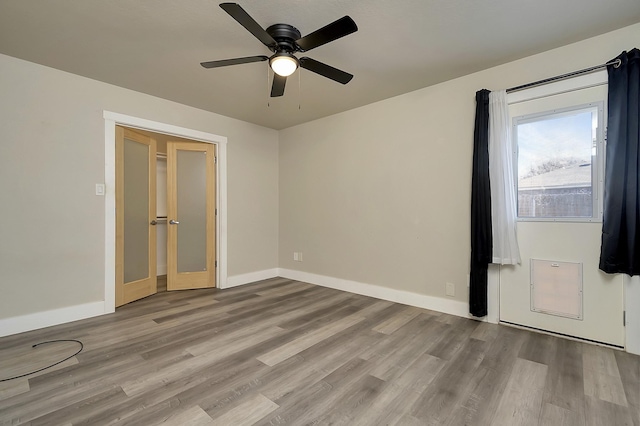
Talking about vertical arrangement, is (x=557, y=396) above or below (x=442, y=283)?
below

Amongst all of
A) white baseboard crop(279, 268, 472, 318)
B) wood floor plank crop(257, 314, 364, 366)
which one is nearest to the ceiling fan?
wood floor plank crop(257, 314, 364, 366)

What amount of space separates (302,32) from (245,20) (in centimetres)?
74

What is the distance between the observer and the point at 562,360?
2230mm

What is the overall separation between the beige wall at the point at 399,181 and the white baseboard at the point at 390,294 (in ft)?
0.24

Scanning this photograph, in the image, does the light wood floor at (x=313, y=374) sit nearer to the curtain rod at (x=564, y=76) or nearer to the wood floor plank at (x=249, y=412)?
the wood floor plank at (x=249, y=412)

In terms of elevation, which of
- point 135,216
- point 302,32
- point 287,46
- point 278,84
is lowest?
point 135,216

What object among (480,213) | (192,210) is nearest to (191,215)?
(192,210)

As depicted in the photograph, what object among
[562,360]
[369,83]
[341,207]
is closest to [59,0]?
[369,83]

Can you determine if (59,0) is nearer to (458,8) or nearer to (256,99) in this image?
(256,99)

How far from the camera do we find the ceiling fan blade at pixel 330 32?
1759 millimetres

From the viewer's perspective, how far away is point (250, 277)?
4.77m

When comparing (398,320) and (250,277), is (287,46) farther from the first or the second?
(250,277)

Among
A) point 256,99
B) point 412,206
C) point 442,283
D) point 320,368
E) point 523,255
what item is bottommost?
point 320,368

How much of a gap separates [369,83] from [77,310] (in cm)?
412
